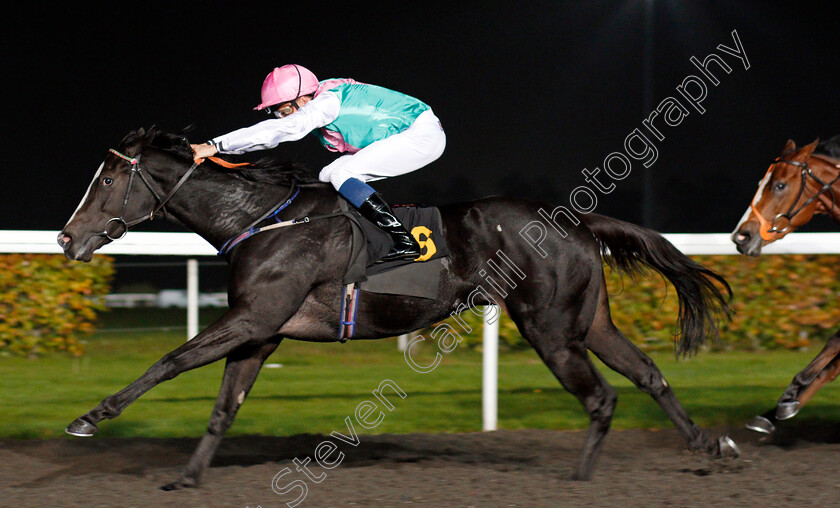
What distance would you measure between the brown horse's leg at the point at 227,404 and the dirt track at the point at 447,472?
0.08 m

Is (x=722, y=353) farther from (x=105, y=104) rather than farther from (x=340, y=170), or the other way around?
(x=105, y=104)

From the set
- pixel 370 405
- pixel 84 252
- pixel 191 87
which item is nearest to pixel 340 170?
pixel 84 252

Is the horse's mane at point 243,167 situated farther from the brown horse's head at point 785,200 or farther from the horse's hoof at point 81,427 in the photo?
the brown horse's head at point 785,200

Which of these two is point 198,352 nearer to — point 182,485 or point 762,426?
point 182,485

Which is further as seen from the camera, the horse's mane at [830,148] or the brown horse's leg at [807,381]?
the horse's mane at [830,148]

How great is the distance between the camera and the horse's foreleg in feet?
10.2

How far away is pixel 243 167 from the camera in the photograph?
3.67 metres

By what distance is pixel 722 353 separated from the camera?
7324mm

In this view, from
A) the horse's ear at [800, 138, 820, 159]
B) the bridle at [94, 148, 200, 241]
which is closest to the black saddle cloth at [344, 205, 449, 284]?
the bridle at [94, 148, 200, 241]

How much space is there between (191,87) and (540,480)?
10.9m

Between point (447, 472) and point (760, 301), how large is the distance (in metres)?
4.25

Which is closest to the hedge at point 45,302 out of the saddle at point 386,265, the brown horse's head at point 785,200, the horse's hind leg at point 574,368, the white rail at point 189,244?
the white rail at point 189,244

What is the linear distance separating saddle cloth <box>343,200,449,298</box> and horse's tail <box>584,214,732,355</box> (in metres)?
0.83

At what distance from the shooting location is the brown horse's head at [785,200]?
4059 mm
